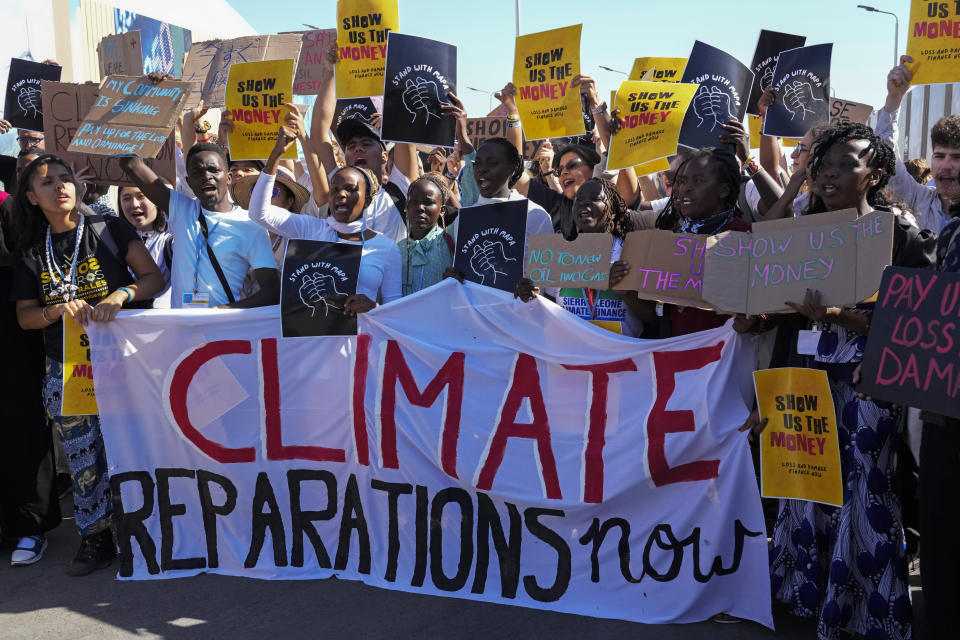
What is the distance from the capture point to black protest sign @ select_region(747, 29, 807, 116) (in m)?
5.38

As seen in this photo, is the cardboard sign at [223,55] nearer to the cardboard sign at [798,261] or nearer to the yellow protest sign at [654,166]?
the yellow protest sign at [654,166]

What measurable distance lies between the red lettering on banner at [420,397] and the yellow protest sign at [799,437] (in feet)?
4.63

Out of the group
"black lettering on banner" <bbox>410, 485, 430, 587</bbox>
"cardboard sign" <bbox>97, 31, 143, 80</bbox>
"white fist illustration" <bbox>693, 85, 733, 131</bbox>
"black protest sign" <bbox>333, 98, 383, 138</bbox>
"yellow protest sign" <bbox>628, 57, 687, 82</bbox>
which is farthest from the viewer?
"cardboard sign" <bbox>97, 31, 143, 80</bbox>

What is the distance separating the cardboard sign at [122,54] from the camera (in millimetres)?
7605

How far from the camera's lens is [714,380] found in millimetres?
3768

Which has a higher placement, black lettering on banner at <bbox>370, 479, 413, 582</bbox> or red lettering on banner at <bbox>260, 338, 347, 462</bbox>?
red lettering on banner at <bbox>260, 338, 347, 462</bbox>

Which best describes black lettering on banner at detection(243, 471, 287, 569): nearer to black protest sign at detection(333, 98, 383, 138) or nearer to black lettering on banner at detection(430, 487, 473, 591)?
black lettering on banner at detection(430, 487, 473, 591)

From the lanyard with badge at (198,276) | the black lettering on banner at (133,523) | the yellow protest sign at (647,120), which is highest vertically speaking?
the yellow protest sign at (647,120)

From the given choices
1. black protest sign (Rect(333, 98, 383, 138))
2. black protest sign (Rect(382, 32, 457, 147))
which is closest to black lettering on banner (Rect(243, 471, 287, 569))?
black protest sign (Rect(382, 32, 457, 147))

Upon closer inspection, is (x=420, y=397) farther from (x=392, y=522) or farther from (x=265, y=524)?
(x=265, y=524)

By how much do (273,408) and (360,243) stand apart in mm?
965

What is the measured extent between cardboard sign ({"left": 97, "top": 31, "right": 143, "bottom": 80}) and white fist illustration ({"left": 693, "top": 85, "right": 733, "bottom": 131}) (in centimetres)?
491

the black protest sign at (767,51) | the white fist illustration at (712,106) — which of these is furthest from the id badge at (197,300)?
the black protest sign at (767,51)

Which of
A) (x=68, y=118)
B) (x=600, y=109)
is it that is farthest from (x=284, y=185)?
(x=600, y=109)
